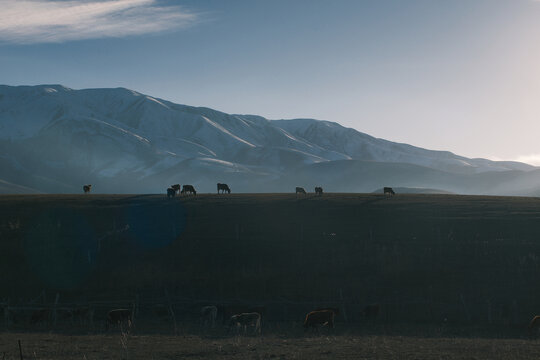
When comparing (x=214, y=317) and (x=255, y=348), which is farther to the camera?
(x=214, y=317)

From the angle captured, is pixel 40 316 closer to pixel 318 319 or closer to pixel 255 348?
pixel 318 319

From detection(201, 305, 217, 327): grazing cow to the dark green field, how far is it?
777 millimetres

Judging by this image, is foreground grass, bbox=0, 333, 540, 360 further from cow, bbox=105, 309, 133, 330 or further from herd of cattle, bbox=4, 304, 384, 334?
cow, bbox=105, 309, 133, 330

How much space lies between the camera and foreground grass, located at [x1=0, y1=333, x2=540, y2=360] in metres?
18.0

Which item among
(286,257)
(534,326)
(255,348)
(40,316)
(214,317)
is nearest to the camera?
(255,348)

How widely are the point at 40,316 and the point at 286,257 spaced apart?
68.3 ft

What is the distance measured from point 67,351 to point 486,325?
2328 cm

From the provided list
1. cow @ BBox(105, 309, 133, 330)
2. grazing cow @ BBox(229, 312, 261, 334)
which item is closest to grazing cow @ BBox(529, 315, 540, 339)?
grazing cow @ BBox(229, 312, 261, 334)

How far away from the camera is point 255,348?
1998 cm

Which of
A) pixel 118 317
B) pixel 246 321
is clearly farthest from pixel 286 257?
pixel 118 317

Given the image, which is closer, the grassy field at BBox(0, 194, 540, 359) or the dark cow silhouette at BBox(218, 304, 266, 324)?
the grassy field at BBox(0, 194, 540, 359)

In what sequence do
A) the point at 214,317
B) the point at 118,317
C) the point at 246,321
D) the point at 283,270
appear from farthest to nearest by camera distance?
the point at 283,270
the point at 214,317
the point at 118,317
the point at 246,321

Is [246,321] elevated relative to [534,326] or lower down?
elevated

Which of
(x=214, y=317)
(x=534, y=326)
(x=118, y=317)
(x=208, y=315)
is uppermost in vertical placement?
(x=534, y=326)
